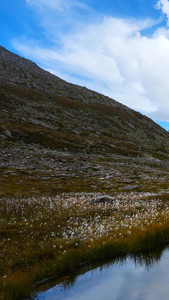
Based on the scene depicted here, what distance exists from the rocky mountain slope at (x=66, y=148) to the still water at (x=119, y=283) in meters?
16.7

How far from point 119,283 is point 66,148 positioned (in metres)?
54.1

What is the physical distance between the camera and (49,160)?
1678 inches

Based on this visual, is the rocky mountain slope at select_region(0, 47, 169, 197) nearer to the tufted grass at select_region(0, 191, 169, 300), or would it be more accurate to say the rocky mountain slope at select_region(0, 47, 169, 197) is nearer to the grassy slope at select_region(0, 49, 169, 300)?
the grassy slope at select_region(0, 49, 169, 300)

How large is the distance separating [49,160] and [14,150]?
8.21 m

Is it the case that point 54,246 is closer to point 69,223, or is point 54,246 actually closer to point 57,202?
point 69,223

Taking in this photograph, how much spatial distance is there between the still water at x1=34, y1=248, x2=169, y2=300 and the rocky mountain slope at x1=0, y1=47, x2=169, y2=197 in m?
16.7

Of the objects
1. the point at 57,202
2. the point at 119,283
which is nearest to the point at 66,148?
the point at 57,202

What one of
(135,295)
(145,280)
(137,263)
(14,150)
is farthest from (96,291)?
(14,150)

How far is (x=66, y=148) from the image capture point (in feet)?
193

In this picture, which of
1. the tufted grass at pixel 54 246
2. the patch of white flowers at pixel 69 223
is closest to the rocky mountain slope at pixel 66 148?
the patch of white flowers at pixel 69 223

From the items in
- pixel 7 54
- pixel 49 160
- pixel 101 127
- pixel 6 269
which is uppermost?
pixel 7 54

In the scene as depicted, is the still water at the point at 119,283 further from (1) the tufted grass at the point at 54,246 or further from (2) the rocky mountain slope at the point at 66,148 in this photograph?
(2) the rocky mountain slope at the point at 66,148

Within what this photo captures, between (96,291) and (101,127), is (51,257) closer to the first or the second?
(96,291)

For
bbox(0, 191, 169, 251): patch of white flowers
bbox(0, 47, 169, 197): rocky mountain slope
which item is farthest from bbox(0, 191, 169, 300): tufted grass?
bbox(0, 47, 169, 197): rocky mountain slope
